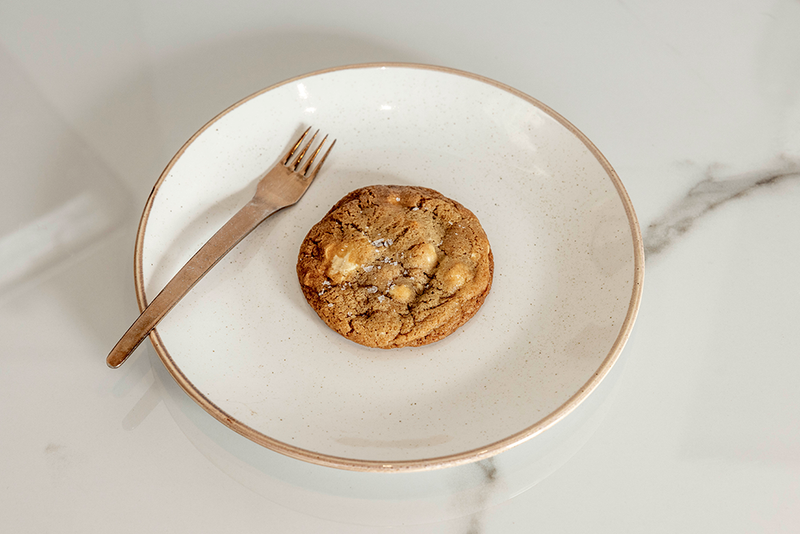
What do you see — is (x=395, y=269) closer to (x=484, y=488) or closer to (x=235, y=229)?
(x=235, y=229)

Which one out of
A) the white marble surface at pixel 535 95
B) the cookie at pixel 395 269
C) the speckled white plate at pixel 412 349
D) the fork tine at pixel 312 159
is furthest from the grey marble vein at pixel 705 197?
the fork tine at pixel 312 159

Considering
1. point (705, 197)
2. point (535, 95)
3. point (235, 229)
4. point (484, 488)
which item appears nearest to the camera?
point (484, 488)

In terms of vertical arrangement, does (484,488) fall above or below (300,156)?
below

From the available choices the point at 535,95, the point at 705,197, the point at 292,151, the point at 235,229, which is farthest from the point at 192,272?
the point at 705,197

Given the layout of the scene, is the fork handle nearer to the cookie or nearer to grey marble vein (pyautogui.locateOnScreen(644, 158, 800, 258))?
the cookie

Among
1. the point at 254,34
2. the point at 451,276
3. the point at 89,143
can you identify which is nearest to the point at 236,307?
the point at 451,276

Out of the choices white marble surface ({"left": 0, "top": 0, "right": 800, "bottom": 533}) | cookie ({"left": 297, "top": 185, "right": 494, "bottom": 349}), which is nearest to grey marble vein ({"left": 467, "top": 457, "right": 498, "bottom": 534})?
white marble surface ({"left": 0, "top": 0, "right": 800, "bottom": 533})
